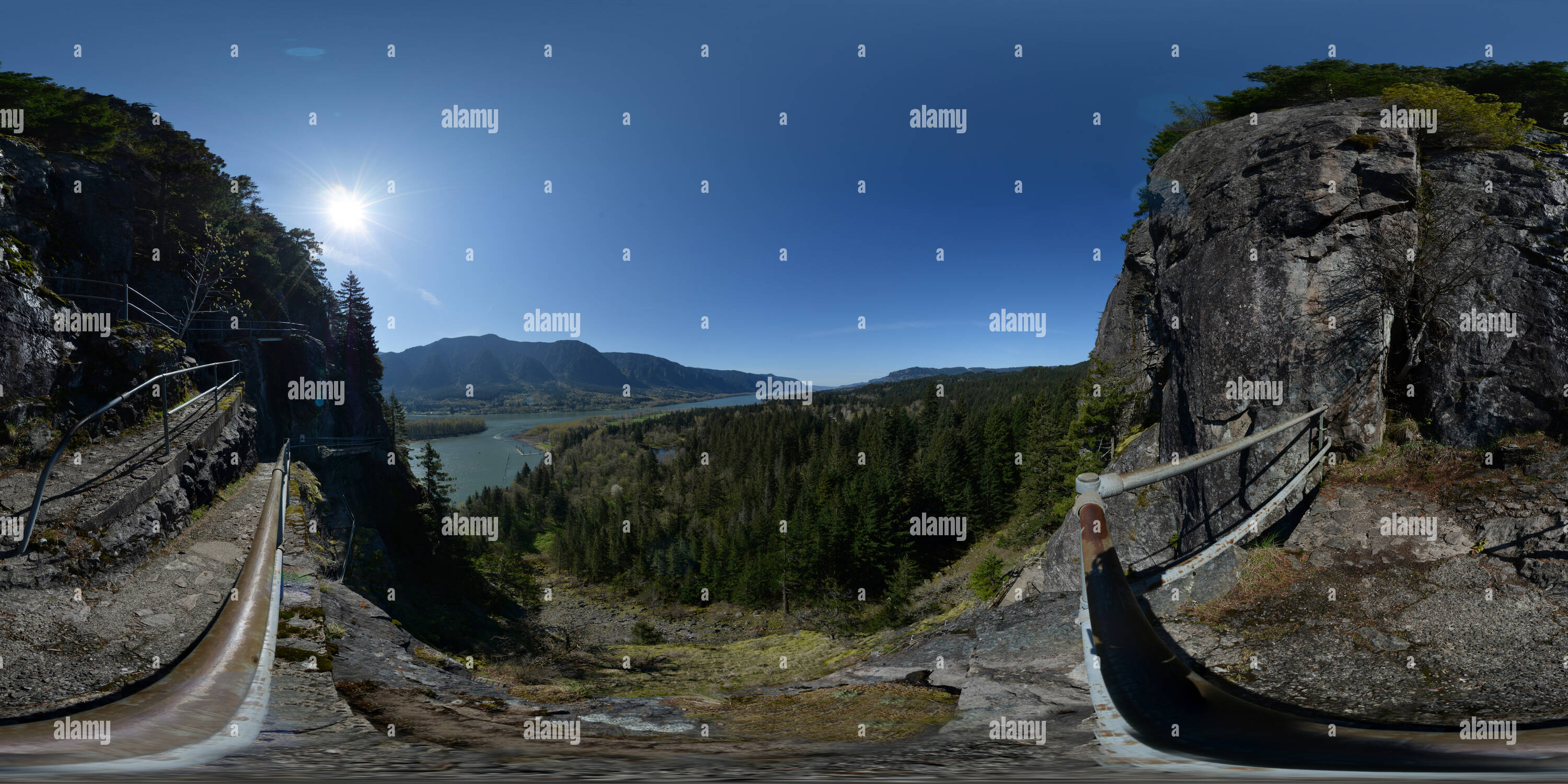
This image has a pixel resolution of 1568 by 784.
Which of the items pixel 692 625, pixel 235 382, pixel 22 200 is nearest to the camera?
pixel 22 200

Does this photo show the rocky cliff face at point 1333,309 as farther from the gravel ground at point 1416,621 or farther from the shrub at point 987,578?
the shrub at point 987,578

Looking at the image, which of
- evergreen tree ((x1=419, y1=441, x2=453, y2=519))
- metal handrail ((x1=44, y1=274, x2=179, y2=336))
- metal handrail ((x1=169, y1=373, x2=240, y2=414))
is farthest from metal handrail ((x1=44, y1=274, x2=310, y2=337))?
evergreen tree ((x1=419, y1=441, x2=453, y2=519))

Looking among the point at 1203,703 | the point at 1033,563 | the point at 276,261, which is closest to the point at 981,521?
the point at 1033,563

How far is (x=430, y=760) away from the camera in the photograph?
3914 millimetres

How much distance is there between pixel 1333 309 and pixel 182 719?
54.9ft

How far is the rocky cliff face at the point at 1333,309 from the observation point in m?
8.09

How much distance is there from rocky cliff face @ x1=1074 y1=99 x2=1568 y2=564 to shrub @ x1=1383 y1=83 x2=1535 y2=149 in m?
0.28

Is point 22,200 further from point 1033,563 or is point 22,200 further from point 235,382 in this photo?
point 1033,563

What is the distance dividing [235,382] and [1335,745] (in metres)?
26.0

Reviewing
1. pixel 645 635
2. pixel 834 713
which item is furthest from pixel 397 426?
pixel 834 713

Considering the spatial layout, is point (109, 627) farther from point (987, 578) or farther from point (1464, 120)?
point (987, 578)

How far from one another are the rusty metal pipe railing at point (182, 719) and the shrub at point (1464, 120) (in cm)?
1969

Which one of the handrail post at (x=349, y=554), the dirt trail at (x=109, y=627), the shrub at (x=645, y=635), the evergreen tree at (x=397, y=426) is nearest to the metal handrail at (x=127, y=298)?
the handrail post at (x=349, y=554)

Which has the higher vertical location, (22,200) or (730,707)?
(22,200)
